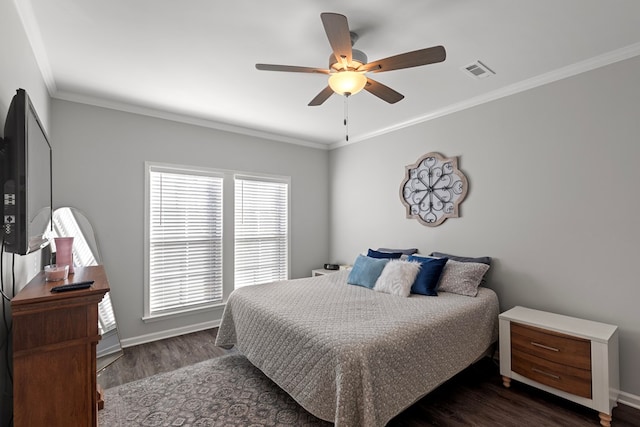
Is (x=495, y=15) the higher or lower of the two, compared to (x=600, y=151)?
higher

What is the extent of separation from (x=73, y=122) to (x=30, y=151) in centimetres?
214

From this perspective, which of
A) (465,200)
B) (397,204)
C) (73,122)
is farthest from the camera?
(397,204)

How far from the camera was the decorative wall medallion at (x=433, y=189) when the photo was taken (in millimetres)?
3422

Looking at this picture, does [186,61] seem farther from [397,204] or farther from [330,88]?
[397,204]

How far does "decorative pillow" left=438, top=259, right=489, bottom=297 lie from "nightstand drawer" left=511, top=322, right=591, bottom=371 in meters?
0.45

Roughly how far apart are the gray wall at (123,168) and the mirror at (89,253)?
0.10 metres

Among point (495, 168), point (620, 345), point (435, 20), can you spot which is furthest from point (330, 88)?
point (620, 345)

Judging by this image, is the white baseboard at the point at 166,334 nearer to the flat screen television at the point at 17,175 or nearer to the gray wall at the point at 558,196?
the flat screen television at the point at 17,175

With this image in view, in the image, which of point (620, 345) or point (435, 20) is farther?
point (620, 345)

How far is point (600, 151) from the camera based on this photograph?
2480 mm

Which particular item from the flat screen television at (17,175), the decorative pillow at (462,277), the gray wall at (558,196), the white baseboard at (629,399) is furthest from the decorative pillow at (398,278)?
the flat screen television at (17,175)

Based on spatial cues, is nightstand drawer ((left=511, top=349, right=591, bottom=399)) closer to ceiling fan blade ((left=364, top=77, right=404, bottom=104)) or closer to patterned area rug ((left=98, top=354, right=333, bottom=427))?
patterned area rug ((left=98, top=354, right=333, bottom=427))

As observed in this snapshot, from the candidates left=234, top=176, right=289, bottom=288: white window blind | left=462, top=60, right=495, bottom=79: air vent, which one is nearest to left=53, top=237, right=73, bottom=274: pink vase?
left=234, top=176, right=289, bottom=288: white window blind

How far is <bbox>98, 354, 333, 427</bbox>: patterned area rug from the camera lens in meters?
2.11
